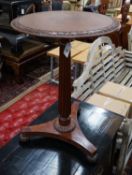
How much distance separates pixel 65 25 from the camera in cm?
105

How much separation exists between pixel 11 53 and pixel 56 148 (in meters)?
1.82

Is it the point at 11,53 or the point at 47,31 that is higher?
the point at 47,31

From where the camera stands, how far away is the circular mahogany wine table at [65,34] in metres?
0.98

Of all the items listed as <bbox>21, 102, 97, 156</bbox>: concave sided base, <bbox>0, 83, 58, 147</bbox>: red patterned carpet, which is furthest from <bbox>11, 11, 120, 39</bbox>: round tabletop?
<bbox>0, 83, 58, 147</bbox>: red patterned carpet

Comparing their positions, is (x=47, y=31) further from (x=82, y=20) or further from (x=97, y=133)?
(x=97, y=133)

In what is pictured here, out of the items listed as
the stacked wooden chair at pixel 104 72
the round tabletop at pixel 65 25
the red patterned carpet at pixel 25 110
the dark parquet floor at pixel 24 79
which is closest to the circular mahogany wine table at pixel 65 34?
the round tabletop at pixel 65 25

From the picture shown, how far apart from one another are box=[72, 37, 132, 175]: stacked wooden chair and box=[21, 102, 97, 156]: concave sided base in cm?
27

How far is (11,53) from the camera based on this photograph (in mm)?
2891

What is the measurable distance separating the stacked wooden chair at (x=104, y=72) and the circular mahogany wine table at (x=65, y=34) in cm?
30

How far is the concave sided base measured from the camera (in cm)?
125

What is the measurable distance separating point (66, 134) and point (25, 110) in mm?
1151

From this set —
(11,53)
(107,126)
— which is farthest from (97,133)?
(11,53)

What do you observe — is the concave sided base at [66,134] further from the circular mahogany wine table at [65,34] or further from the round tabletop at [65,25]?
the round tabletop at [65,25]

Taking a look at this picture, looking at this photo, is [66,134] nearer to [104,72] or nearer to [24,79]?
[104,72]
